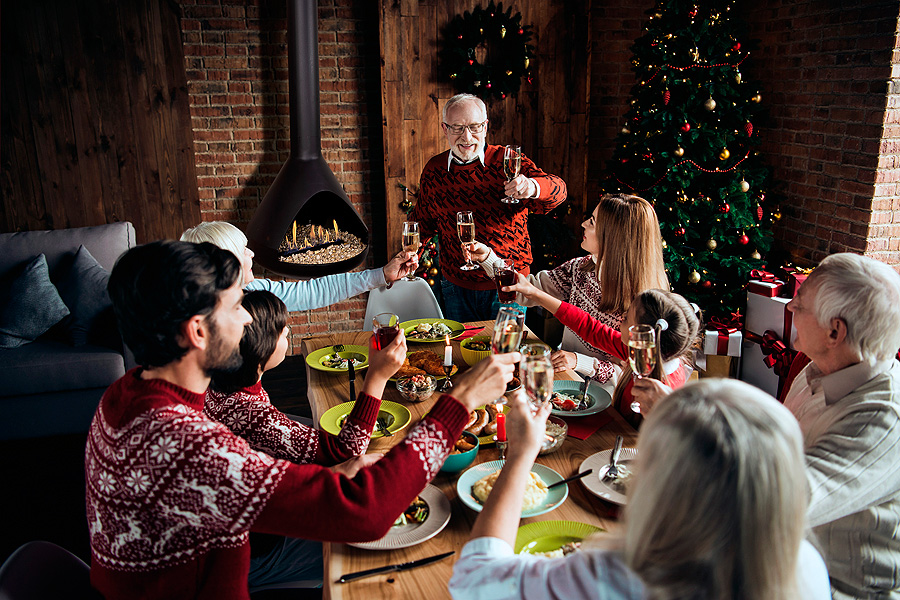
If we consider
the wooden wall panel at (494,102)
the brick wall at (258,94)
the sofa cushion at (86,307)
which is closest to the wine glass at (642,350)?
the sofa cushion at (86,307)

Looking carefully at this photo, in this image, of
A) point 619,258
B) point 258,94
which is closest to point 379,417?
point 619,258

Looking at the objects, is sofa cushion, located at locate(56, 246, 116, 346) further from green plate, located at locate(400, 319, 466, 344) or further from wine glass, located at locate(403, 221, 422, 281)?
wine glass, located at locate(403, 221, 422, 281)

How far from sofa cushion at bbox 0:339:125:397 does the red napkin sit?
2.63 m

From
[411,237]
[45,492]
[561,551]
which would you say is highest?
[411,237]

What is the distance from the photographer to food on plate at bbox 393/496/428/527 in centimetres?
143

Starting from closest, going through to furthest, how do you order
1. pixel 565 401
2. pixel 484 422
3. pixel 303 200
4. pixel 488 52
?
pixel 484 422
pixel 565 401
pixel 303 200
pixel 488 52

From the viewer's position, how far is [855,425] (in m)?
1.36

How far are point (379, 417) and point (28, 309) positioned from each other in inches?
104

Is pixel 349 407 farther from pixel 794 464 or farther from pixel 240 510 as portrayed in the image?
pixel 794 464

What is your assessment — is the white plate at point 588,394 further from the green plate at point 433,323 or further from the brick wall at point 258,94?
the brick wall at point 258,94

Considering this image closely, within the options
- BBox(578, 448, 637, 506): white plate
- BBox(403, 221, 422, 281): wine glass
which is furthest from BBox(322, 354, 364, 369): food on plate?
BBox(578, 448, 637, 506): white plate

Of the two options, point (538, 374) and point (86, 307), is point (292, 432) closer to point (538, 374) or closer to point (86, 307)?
point (538, 374)

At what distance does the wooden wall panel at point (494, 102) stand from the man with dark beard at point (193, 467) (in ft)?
11.0

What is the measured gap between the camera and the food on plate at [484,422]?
182 centimetres
